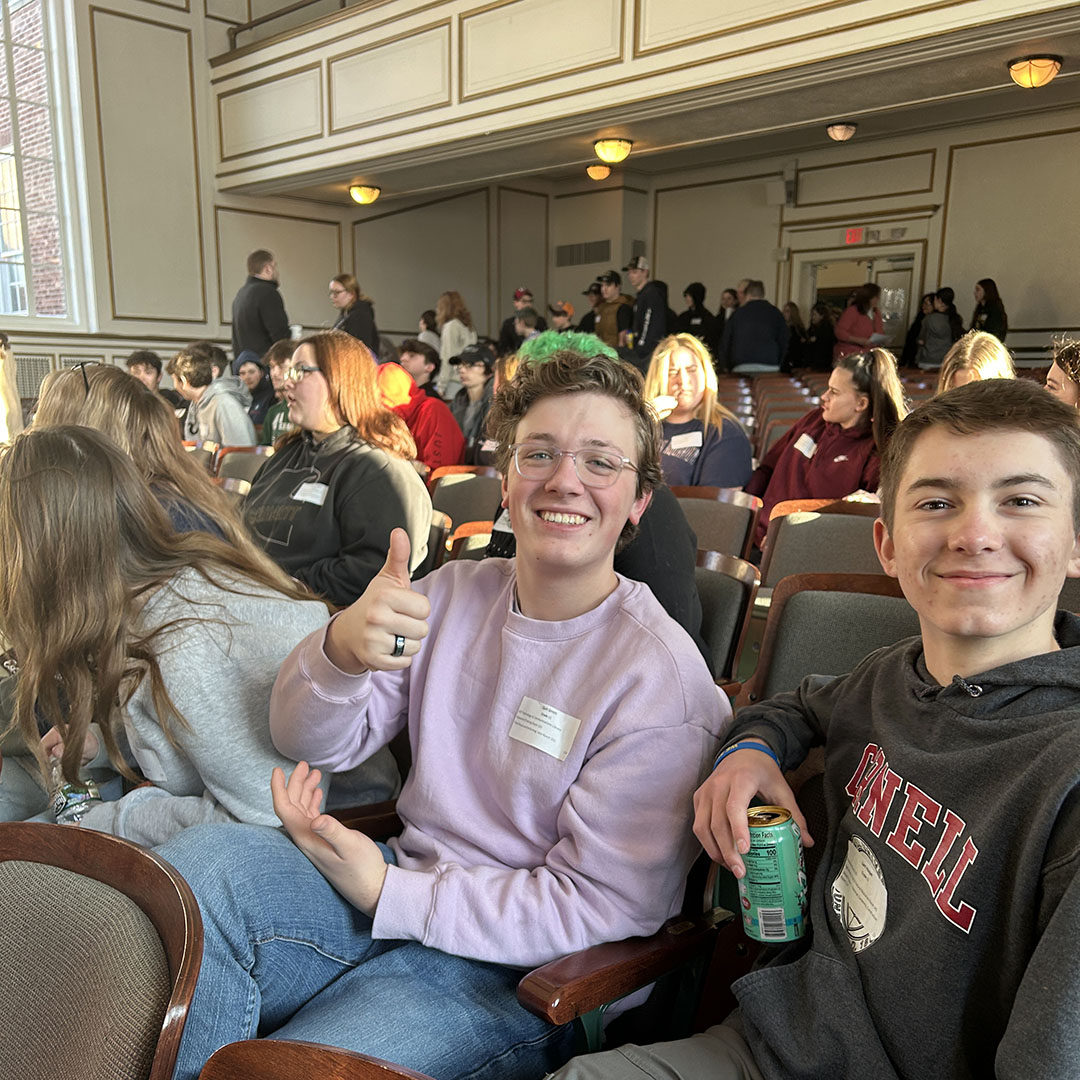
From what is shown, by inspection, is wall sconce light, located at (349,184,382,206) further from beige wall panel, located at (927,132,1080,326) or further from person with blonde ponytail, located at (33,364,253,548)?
person with blonde ponytail, located at (33,364,253,548)

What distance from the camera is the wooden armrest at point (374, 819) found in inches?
52.7

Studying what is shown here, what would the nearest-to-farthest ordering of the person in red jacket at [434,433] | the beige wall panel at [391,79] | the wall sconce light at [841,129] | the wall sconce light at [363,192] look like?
1. the person in red jacket at [434,433]
2. the beige wall panel at [391,79]
3. the wall sconce light at [841,129]
4. the wall sconce light at [363,192]

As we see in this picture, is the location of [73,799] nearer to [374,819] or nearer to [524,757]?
[374,819]

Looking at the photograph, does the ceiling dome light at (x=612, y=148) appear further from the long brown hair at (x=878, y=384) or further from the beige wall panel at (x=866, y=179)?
the beige wall panel at (x=866, y=179)

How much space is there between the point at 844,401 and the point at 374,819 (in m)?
2.51

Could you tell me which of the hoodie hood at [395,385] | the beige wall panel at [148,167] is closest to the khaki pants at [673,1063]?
the hoodie hood at [395,385]

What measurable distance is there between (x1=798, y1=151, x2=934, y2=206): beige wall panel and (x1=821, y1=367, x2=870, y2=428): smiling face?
7633 millimetres

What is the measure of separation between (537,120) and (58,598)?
19.1 feet

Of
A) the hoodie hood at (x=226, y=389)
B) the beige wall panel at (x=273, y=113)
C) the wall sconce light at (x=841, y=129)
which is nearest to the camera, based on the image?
the hoodie hood at (x=226, y=389)

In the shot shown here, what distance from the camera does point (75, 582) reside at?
1.34 m

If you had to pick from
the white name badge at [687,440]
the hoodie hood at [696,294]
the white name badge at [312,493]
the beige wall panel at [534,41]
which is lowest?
the white name badge at [312,493]

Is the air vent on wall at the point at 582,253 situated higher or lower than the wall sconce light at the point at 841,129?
lower

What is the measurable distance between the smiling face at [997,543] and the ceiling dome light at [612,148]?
6260 millimetres

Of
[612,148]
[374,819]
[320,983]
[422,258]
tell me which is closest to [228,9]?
[422,258]
